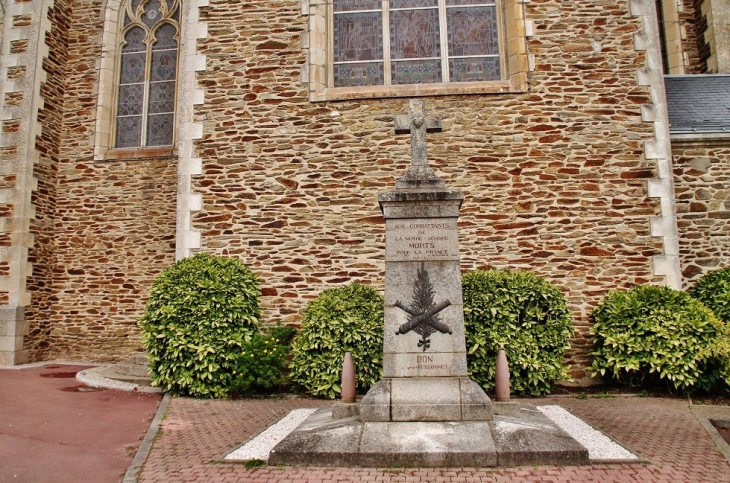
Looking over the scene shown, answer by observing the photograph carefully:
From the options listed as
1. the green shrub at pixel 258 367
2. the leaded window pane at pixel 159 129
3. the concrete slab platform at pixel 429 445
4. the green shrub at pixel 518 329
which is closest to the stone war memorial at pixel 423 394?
the concrete slab platform at pixel 429 445

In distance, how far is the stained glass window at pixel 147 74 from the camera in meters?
10.6

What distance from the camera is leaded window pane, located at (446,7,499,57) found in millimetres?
8609

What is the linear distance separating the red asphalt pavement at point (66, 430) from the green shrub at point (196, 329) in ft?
1.64

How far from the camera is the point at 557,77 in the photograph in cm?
823

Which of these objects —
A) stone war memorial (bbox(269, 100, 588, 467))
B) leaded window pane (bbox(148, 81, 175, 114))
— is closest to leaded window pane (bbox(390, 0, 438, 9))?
stone war memorial (bbox(269, 100, 588, 467))

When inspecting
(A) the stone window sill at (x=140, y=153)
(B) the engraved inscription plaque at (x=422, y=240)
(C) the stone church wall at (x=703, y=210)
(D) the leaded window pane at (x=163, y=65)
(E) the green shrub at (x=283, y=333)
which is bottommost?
(E) the green shrub at (x=283, y=333)

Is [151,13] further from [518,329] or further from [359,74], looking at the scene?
[518,329]

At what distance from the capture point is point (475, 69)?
8.56 m

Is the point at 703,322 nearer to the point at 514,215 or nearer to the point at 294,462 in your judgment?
the point at 514,215

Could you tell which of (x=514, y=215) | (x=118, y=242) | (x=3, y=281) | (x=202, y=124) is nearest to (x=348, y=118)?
(x=202, y=124)

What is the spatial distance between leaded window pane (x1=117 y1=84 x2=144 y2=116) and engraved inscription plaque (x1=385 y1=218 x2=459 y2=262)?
815 centimetres

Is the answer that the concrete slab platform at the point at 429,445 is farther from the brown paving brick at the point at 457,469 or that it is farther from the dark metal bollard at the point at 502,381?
the dark metal bollard at the point at 502,381

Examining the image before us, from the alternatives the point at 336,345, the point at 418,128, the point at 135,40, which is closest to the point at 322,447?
the point at 336,345

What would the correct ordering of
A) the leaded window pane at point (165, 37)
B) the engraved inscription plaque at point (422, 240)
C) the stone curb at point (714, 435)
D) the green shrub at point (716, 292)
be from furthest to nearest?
the leaded window pane at point (165, 37) < the green shrub at point (716, 292) < the engraved inscription plaque at point (422, 240) < the stone curb at point (714, 435)
